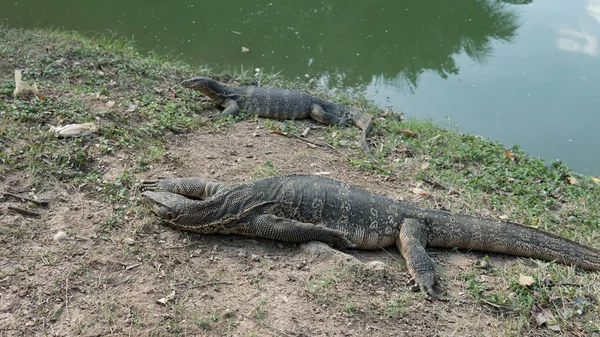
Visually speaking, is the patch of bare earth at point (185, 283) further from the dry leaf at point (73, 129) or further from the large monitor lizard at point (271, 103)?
the large monitor lizard at point (271, 103)

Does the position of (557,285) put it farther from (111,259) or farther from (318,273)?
(111,259)

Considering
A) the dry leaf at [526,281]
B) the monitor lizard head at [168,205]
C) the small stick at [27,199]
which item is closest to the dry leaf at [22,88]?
the small stick at [27,199]

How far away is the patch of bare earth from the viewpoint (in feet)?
10.7

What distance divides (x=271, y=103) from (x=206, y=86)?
926 millimetres

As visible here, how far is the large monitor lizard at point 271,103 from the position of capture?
7.34m

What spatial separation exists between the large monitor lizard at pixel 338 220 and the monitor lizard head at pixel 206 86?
117 inches

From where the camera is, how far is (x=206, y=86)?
24.1 feet

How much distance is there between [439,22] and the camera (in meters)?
12.7

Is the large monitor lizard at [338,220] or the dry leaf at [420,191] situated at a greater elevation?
the large monitor lizard at [338,220]

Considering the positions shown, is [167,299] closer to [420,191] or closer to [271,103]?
[420,191]

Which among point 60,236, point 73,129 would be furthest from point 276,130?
point 60,236

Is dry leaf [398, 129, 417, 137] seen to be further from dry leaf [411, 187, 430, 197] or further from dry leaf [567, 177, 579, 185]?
dry leaf [567, 177, 579, 185]

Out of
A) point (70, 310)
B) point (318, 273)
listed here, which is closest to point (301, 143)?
point (318, 273)

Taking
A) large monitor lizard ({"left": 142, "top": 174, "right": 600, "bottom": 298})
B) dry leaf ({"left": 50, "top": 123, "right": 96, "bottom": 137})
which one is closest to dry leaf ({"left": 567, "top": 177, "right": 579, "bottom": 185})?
large monitor lizard ({"left": 142, "top": 174, "right": 600, "bottom": 298})
